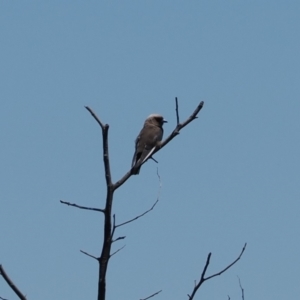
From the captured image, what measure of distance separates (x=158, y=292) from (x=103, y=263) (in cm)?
39

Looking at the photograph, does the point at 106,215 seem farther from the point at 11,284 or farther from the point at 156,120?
the point at 156,120

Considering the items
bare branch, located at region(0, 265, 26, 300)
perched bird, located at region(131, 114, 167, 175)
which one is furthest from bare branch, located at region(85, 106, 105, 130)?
perched bird, located at region(131, 114, 167, 175)

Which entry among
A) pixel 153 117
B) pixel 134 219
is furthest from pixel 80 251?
pixel 153 117

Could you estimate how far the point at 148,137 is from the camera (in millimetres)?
8867

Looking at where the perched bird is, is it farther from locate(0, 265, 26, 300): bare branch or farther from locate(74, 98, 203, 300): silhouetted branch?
locate(0, 265, 26, 300): bare branch

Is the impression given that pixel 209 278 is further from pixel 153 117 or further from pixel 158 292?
pixel 153 117

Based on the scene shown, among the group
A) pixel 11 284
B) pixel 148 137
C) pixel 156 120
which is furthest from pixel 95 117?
pixel 156 120

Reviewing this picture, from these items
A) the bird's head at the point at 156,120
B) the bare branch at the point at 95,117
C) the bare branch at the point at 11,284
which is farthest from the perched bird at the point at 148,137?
Answer: the bare branch at the point at 11,284

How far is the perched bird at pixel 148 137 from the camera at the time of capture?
322 inches

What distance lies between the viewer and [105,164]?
2.91 m

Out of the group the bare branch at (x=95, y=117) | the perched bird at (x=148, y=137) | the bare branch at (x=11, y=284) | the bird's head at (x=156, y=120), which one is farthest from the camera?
the bird's head at (x=156, y=120)

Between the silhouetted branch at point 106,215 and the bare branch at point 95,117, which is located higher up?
the bare branch at point 95,117

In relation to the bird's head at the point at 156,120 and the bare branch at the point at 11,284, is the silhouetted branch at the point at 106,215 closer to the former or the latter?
the bare branch at the point at 11,284

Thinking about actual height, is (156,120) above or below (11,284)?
above
